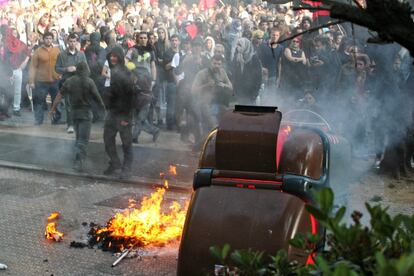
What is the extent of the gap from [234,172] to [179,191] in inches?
154

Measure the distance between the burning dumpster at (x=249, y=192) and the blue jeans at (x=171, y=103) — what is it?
7.39 m

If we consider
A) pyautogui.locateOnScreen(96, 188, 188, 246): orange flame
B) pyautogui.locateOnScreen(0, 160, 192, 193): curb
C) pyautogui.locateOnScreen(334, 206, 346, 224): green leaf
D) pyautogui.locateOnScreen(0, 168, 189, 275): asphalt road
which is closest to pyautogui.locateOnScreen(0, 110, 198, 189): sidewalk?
pyautogui.locateOnScreen(0, 160, 192, 193): curb

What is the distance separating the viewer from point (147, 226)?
21.0 feet

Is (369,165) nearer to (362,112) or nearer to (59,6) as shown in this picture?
(362,112)

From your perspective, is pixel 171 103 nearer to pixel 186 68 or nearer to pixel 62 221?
pixel 186 68

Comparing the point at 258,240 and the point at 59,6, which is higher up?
the point at 59,6

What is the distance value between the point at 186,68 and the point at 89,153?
95.0 inches

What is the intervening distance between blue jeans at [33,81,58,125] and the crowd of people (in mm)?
21

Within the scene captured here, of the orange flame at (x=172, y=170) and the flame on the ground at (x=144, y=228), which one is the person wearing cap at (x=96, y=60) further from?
the flame on the ground at (x=144, y=228)

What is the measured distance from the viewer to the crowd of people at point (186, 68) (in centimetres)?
929

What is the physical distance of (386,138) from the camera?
9.40 meters

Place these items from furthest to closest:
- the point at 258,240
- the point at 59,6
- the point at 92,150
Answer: the point at 59,6 < the point at 92,150 < the point at 258,240

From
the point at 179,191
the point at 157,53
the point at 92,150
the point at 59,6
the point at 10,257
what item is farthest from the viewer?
the point at 59,6

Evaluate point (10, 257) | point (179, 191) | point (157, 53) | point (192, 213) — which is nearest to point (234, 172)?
point (192, 213)
